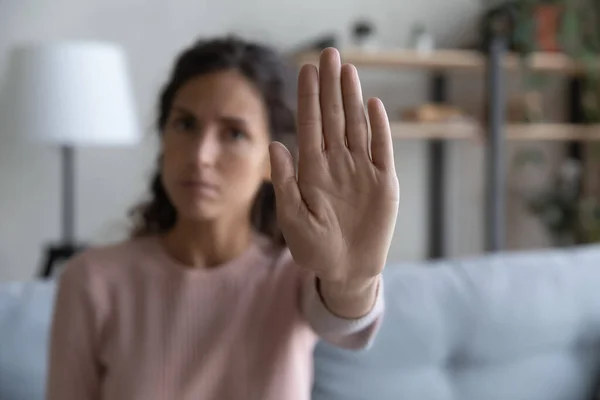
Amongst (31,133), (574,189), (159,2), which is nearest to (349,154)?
(31,133)

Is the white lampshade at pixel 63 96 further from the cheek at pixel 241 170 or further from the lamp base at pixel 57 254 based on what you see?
the cheek at pixel 241 170

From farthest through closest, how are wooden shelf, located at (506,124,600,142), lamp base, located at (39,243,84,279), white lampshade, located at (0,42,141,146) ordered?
wooden shelf, located at (506,124,600,142)
lamp base, located at (39,243,84,279)
white lampshade, located at (0,42,141,146)

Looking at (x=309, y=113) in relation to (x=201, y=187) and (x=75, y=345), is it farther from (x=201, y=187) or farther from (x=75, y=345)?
(x=75, y=345)

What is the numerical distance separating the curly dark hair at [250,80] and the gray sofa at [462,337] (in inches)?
14.2

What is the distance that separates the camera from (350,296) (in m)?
0.77

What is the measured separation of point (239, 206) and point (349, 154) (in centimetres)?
29

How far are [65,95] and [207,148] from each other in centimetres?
109

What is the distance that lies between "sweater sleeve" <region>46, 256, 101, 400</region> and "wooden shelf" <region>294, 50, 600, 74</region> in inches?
57.7

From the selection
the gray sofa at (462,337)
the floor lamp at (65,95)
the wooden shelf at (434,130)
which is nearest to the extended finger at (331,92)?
the gray sofa at (462,337)

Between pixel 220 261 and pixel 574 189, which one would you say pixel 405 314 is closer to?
pixel 220 261

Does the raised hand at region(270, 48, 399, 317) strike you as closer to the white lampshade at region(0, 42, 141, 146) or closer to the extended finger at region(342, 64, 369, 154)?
the extended finger at region(342, 64, 369, 154)

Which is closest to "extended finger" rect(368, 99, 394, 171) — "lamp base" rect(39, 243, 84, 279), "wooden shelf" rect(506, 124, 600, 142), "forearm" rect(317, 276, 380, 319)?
"forearm" rect(317, 276, 380, 319)

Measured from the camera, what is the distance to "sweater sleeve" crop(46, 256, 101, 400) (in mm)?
870

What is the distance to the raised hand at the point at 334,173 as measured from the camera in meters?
0.66
